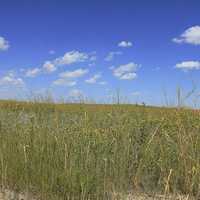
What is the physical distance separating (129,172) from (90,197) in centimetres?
78

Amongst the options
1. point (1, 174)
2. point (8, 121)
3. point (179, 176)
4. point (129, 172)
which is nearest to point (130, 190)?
point (129, 172)

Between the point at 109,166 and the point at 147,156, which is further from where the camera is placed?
the point at 147,156

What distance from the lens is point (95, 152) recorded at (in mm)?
5738

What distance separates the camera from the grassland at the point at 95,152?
5.35 meters

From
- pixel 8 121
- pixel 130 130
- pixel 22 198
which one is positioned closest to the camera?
pixel 22 198

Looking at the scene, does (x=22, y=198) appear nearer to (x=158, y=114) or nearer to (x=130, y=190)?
(x=130, y=190)

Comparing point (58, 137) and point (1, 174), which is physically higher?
point (58, 137)

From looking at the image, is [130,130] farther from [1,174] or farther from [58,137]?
[1,174]

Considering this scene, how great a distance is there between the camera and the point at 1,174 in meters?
5.87

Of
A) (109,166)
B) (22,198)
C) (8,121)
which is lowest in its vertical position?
(22,198)

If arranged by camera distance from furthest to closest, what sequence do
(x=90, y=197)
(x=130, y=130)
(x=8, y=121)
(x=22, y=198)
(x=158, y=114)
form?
(x=158, y=114)
(x=8, y=121)
(x=130, y=130)
(x=22, y=198)
(x=90, y=197)

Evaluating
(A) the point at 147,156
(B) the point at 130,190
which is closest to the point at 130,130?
(A) the point at 147,156

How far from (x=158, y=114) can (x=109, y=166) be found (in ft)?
8.84

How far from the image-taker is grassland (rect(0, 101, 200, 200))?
5.35m
